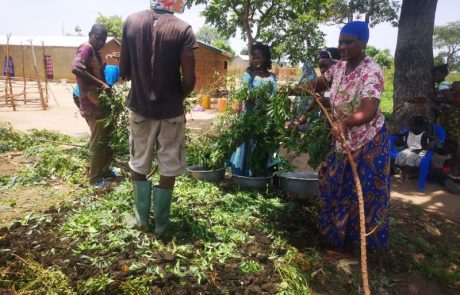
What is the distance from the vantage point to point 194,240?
294cm

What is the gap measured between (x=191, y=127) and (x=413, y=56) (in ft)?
17.1


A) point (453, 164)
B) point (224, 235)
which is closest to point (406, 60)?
point (453, 164)

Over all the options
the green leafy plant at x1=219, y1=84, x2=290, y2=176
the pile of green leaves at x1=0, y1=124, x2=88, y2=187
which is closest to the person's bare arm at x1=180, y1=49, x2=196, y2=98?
the green leafy plant at x1=219, y1=84, x2=290, y2=176

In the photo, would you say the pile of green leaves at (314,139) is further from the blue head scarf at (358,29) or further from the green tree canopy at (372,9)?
the green tree canopy at (372,9)

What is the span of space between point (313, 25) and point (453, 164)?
677cm

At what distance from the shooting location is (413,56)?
625 cm

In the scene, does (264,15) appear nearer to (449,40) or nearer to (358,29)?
(358,29)

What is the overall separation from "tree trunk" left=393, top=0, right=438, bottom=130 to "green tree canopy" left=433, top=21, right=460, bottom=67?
143 feet

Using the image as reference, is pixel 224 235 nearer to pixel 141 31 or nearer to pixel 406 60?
pixel 141 31

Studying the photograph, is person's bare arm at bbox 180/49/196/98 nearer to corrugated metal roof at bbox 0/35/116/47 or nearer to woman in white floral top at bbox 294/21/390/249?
woman in white floral top at bbox 294/21/390/249

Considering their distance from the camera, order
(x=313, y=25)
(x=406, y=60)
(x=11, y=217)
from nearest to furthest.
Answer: (x=11, y=217) → (x=406, y=60) → (x=313, y=25)

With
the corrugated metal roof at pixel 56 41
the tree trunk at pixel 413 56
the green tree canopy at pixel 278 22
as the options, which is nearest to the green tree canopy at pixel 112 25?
the corrugated metal roof at pixel 56 41

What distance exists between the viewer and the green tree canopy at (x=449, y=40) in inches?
1689

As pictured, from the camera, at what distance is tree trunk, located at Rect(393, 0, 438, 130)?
19.8 ft
